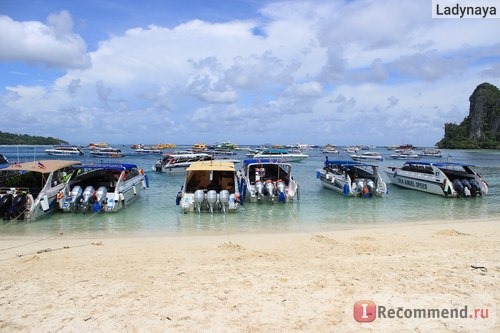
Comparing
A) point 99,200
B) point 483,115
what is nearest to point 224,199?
point 99,200

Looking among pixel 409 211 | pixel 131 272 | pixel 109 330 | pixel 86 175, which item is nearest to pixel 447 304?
pixel 109 330

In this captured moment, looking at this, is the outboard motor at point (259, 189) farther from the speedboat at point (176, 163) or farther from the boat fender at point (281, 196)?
the speedboat at point (176, 163)

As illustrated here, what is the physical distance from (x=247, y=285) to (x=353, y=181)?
54.1 ft

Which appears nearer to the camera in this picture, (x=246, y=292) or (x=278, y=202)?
(x=246, y=292)

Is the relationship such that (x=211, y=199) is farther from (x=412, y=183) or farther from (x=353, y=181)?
(x=412, y=183)

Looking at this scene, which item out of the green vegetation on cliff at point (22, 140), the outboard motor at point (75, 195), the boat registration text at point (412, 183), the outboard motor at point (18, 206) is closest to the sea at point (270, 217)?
the outboard motor at point (18, 206)

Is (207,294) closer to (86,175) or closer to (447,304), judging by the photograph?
(447,304)

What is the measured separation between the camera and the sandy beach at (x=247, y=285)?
5086 millimetres

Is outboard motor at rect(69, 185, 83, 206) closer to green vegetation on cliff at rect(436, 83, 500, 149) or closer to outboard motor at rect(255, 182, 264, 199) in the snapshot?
outboard motor at rect(255, 182, 264, 199)

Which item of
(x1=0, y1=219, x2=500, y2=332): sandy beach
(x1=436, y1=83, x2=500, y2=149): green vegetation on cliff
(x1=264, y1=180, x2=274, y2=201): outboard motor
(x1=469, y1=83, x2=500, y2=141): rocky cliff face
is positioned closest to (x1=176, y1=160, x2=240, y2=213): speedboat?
(x1=264, y1=180, x2=274, y2=201): outboard motor

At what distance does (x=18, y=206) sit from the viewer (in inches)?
551

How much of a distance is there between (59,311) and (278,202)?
13.8 m

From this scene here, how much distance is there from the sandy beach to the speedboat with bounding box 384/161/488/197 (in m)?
11.8

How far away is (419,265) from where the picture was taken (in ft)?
25.0
